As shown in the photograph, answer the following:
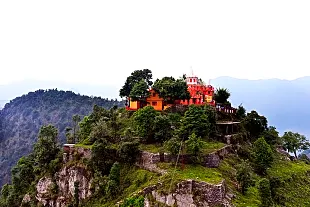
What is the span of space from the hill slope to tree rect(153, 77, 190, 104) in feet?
265

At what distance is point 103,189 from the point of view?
124ft

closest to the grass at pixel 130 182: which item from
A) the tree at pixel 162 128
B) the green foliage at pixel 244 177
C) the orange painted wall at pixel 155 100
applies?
the tree at pixel 162 128

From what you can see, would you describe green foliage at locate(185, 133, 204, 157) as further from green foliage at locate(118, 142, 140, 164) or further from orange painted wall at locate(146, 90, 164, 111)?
orange painted wall at locate(146, 90, 164, 111)

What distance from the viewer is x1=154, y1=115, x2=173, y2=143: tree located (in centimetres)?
3909

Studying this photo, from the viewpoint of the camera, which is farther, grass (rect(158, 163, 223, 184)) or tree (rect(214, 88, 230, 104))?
tree (rect(214, 88, 230, 104))

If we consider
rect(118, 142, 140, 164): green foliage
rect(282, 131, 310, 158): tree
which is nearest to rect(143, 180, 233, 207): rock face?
rect(118, 142, 140, 164): green foliage

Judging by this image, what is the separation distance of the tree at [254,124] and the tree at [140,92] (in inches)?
545

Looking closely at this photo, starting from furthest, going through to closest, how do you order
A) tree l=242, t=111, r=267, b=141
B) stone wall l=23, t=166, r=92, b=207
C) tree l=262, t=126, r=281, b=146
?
tree l=262, t=126, r=281, b=146 < tree l=242, t=111, r=267, b=141 < stone wall l=23, t=166, r=92, b=207

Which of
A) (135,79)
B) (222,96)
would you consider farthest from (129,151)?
(222,96)

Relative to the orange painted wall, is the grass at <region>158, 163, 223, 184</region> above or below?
below

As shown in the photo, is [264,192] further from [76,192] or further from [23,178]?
[23,178]

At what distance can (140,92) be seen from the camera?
155ft

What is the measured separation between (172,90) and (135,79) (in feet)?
28.6

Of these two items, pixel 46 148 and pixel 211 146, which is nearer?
pixel 211 146
